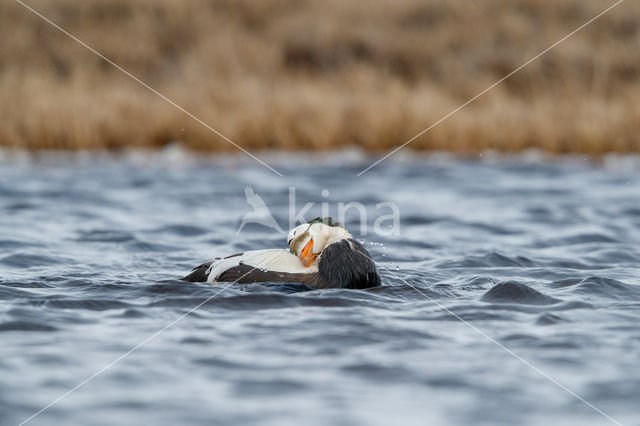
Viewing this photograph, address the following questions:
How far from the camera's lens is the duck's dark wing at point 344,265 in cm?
596

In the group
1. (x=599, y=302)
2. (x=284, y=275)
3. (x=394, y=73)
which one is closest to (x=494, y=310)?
(x=599, y=302)

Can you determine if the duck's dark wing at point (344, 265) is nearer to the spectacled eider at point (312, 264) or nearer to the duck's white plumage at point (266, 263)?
the spectacled eider at point (312, 264)

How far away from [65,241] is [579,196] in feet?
21.3

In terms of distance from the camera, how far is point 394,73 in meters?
20.1

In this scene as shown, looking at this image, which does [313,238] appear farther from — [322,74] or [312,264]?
[322,74]

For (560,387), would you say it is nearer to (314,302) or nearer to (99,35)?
(314,302)

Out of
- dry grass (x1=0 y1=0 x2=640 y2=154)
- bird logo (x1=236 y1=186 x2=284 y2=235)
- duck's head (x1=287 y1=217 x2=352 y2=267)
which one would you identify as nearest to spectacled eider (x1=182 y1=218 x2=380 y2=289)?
duck's head (x1=287 y1=217 x2=352 y2=267)

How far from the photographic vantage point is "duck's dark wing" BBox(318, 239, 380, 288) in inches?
235

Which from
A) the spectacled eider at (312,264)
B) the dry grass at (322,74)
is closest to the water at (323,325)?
the spectacled eider at (312,264)

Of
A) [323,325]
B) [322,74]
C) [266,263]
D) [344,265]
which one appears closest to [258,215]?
[266,263]

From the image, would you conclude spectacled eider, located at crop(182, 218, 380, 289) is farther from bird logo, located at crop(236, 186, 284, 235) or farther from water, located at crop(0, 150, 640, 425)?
bird logo, located at crop(236, 186, 284, 235)

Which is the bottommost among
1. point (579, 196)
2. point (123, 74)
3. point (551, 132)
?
point (579, 196)

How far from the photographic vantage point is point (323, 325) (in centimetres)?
530

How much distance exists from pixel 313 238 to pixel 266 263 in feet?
1.14
